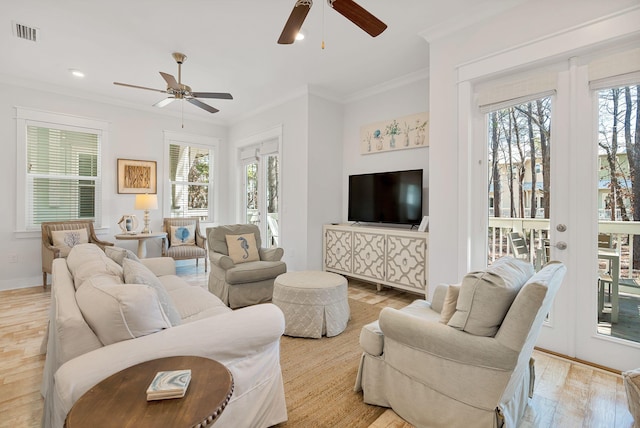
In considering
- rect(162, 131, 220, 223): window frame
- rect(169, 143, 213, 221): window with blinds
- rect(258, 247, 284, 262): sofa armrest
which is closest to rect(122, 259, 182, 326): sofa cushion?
rect(258, 247, 284, 262): sofa armrest

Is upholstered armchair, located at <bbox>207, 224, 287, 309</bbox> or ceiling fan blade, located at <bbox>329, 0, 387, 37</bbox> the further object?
upholstered armchair, located at <bbox>207, 224, 287, 309</bbox>

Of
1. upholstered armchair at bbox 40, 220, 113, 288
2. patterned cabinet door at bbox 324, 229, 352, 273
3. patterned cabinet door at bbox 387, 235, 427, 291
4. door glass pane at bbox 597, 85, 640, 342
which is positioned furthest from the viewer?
patterned cabinet door at bbox 324, 229, 352, 273

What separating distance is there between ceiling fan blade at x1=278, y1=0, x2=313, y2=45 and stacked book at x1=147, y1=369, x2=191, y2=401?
192cm

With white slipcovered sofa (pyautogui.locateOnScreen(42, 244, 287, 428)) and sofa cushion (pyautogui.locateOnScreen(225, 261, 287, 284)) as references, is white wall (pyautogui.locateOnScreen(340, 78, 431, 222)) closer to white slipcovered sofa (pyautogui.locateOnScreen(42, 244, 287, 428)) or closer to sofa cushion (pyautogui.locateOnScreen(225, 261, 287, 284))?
sofa cushion (pyautogui.locateOnScreen(225, 261, 287, 284))

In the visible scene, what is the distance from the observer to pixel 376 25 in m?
1.92

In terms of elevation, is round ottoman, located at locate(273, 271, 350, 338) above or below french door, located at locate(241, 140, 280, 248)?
below

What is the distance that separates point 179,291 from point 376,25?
2.39 m

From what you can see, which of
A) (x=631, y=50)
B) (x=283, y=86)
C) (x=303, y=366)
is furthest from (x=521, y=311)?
(x=283, y=86)

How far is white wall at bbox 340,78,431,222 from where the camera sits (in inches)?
156

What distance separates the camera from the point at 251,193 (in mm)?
5910

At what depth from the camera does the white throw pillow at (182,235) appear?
5.20 m

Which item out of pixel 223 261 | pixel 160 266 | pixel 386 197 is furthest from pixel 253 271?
pixel 386 197

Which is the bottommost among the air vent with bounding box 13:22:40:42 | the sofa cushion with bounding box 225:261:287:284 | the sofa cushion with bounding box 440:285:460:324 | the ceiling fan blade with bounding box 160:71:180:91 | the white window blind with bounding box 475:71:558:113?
the sofa cushion with bounding box 225:261:287:284

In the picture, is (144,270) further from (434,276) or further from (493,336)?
(434,276)
